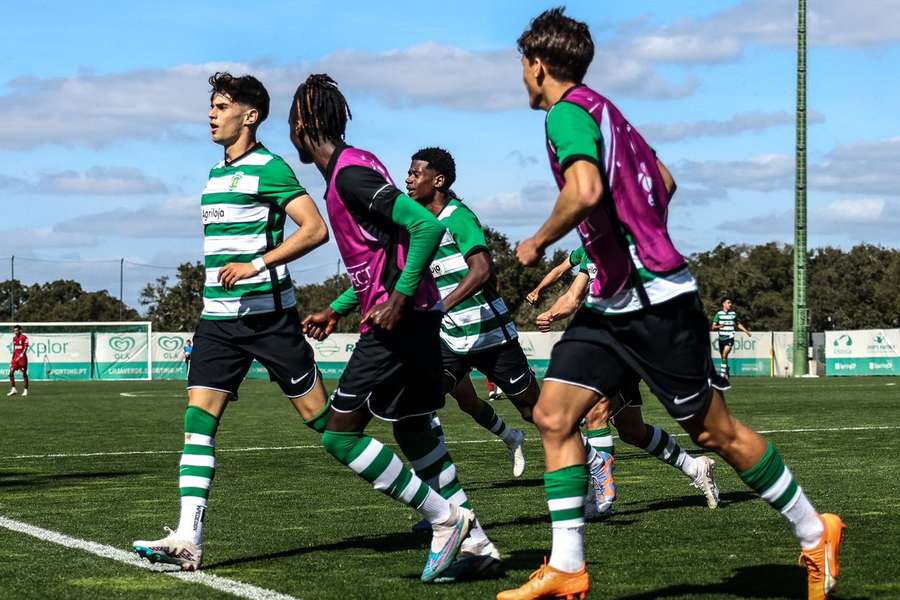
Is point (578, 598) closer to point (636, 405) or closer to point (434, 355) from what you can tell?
point (434, 355)

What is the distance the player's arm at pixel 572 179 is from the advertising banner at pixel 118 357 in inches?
1874

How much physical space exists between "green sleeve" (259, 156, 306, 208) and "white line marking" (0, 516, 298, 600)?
1.73 meters

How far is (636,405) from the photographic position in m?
8.59

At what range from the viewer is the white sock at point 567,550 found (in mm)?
5129

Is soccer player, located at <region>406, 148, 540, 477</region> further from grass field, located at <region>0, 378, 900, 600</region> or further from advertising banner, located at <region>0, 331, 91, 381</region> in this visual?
advertising banner, located at <region>0, 331, 91, 381</region>

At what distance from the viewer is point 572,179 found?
191 inches

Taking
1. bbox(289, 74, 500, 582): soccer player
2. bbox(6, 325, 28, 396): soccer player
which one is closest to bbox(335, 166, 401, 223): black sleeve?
bbox(289, 74, 500, 582): soccer player

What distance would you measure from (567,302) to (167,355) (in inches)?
1744

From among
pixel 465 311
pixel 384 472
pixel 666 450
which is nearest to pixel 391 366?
pixel 384 472

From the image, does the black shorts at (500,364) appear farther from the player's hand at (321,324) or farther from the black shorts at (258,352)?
the black shorts at (258,352)

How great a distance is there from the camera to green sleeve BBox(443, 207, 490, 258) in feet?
26.9

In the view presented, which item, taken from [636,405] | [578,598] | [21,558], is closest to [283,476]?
[636,405]

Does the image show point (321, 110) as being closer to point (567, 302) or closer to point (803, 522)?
point (803, 522)

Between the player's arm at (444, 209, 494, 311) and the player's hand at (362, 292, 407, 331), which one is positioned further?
the player's arm at (444, 209, 494, 311)
